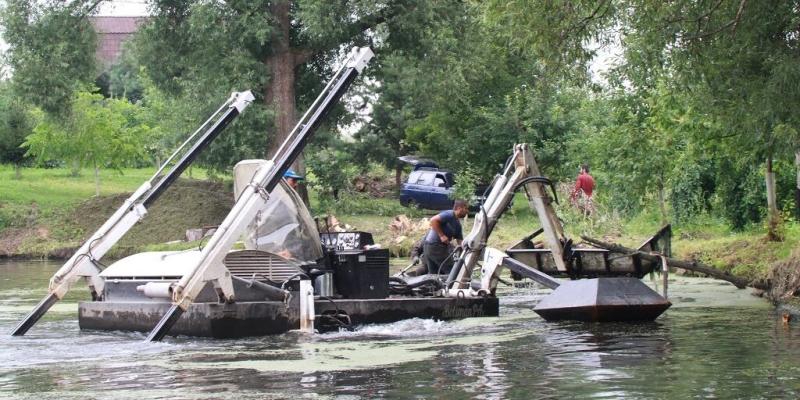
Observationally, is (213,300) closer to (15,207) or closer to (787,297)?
(787,297)

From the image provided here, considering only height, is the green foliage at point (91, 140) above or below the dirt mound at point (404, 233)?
above

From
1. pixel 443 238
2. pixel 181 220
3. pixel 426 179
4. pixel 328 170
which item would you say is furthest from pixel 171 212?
pixel 443 238

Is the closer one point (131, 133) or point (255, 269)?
point (255, 269)

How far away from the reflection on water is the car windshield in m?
1.56

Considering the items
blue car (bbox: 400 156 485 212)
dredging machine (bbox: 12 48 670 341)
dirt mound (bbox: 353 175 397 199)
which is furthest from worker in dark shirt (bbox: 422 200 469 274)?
dirt mound (bbox: 353 175 397 199)

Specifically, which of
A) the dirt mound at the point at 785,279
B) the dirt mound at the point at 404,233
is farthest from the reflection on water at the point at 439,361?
the dirt mound at the point at 404,233

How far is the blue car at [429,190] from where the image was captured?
43969 millimetres

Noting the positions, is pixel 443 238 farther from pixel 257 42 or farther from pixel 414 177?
pixel 414 177

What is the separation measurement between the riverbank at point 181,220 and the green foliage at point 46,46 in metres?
4.50

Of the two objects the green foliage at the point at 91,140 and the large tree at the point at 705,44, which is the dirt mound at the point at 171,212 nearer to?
the green foliage at the point at 91,140

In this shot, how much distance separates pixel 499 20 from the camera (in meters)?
17.5

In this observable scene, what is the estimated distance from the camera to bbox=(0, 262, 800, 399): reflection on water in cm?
1167

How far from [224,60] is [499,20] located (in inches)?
910

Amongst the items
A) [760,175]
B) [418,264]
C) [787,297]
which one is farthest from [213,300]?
[760,175]
